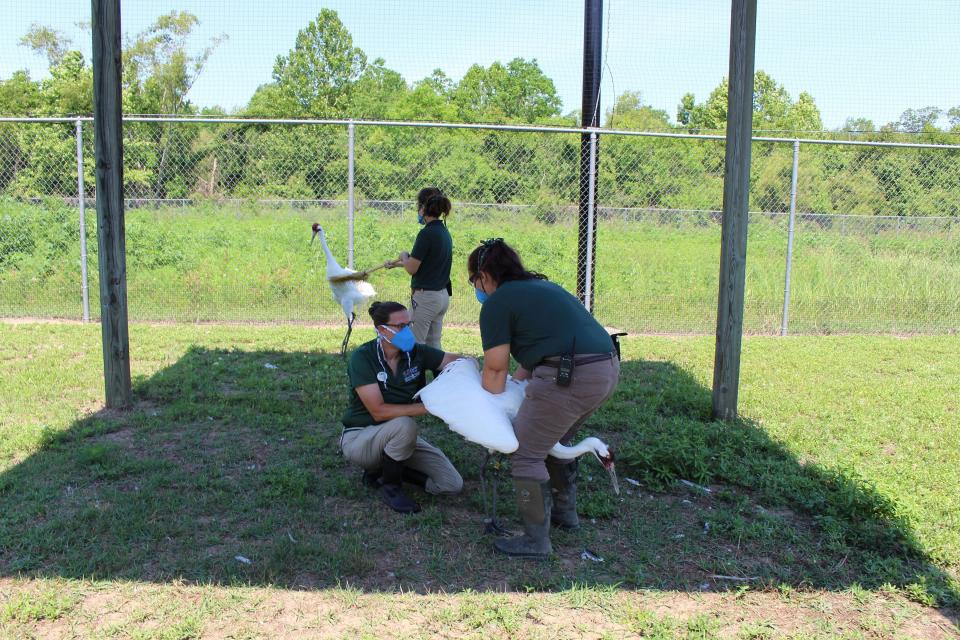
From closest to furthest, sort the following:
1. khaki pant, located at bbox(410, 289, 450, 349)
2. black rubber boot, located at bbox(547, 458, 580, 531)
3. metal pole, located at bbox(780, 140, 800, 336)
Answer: black rubber boot, located at bbox(547, 458, 580, 531), khaki pant, located at bbox(410, 289, 450, 349), metal pole, located at bbox(780, 140, 800, 336)

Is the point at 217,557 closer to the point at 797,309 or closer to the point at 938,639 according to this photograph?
the point at 938,639

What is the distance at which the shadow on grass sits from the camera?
3.46m

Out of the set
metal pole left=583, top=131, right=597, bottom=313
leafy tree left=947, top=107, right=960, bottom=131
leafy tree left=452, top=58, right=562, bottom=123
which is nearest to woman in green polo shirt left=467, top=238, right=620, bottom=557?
metal pole left=583, top=131, right=597, bottom=313

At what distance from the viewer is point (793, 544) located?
12.6 feet

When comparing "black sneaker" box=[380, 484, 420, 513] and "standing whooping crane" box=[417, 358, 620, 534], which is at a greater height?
"standing whooping crane" box=[417, 358, 620, 534]

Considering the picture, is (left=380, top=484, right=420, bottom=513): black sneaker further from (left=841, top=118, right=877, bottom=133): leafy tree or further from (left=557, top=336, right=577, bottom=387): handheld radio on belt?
(left=841, top=118, right=877, bottom=133): leafy tree

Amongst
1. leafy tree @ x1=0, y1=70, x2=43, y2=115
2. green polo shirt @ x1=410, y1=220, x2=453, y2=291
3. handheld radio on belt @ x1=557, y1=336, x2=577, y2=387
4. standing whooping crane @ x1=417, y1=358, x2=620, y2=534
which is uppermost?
leafy tree @ x1=0, y1=70, x2=43, y2=115

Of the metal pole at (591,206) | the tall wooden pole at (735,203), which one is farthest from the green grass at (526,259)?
the tall wooden pole at (735,203)

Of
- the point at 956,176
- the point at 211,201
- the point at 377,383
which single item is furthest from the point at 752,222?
the point at 377,383

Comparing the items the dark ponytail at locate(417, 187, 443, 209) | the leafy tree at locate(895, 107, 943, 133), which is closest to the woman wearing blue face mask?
the dark ponytail at locate(417, 187, 443, 209)

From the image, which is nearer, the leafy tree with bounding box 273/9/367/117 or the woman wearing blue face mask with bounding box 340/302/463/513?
the woman wearing blue face mask with bounding box 340/302/463/513

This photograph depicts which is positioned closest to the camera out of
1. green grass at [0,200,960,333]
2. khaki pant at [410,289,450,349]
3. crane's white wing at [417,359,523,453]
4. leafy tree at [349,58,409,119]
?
crane's white wing at [417,359,523,453]

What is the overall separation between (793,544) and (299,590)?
7.94 ft

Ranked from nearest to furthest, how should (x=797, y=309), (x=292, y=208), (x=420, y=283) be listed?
(x=420, y=283) < (x=797, y=309) < (x=292, y=208)
